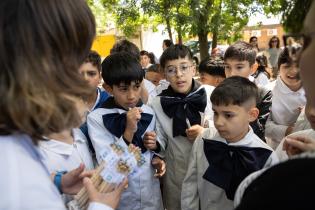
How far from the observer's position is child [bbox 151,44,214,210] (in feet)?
8.53

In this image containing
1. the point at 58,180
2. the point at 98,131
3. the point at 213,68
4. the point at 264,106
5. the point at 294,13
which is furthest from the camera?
the point at 213,68

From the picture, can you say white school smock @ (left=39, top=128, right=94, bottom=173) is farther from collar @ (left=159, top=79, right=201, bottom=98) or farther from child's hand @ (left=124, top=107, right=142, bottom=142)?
collar @ (left=159, top=79, right=201, bottom=98)

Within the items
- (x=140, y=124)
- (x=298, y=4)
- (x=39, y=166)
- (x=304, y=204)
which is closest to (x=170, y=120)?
(x=140, y=124)

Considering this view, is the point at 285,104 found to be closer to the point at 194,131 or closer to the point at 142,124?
the point at 194,131

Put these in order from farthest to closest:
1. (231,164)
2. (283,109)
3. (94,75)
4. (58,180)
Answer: (94,75) → (283,109) → (231,164) → (58,180)

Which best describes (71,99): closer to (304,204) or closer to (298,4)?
(304,204)

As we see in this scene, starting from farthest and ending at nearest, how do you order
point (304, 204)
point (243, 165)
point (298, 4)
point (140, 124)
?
point (140, 124), point (243, 165), point (298, 4), point (304, 204)

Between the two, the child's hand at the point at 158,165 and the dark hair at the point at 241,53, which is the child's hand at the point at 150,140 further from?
the dark hair at the point at 241,53

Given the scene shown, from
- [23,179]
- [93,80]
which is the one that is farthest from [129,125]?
[23,179]

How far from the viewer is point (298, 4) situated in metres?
1.16

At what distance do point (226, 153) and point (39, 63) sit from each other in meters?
1.50

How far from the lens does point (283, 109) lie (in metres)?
2.90

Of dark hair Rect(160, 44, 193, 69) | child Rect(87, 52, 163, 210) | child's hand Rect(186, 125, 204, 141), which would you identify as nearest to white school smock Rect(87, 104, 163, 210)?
child Rect(87, 52, 163, 210)

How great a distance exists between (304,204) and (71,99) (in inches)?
26.4
